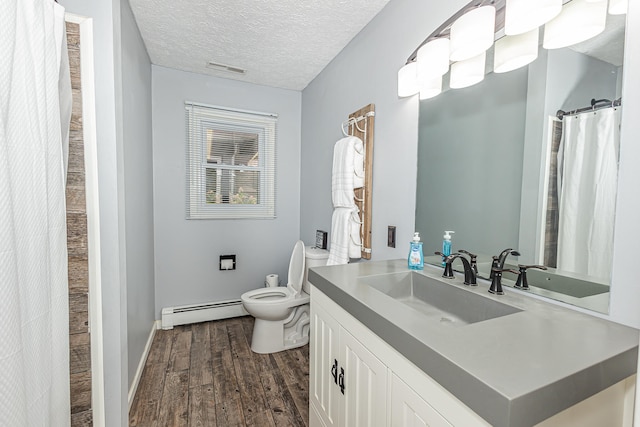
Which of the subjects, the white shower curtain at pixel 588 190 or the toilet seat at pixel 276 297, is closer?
the white shower curtain at pixel 588 190

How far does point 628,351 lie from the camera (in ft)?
2.13

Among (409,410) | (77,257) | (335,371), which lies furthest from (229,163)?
(409,410)

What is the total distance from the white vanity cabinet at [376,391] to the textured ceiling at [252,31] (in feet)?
5.52

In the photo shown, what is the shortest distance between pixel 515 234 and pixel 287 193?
2.28 m

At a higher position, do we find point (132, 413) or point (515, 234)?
point (515, 234)

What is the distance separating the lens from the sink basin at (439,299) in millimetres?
992

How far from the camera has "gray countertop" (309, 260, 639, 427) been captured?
507 mm

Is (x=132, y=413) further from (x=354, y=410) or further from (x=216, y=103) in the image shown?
(x=216, y=103)

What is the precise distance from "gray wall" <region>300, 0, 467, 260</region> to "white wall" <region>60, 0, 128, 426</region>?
1.39 meters

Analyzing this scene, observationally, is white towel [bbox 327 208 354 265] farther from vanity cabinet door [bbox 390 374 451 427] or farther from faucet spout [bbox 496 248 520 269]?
vanity cabinet door [bbox 390 374 451 427]

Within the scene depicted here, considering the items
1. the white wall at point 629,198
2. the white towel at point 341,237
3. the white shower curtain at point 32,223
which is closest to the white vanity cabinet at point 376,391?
the white wall at point 629,198

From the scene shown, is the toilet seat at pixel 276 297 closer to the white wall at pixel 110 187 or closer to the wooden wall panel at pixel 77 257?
the white wall at pixel 110 187

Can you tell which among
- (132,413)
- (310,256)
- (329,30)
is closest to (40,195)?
(132,413)

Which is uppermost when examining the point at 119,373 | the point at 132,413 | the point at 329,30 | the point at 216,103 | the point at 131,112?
the point at 329,30
